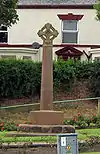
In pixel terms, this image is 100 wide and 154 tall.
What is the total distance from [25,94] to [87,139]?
13.3 m

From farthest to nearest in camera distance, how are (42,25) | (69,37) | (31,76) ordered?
1. (69,37)
2. (42,25)
3. (31,76)

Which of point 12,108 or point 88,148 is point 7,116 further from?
point 88,148

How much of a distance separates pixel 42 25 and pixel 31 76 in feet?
31.4

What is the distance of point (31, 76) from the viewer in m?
26.4

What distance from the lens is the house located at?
34812mm

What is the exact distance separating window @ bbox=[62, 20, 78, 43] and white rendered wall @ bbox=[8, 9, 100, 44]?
1.03ft

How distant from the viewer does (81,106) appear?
2509cm

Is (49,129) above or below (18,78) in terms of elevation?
below

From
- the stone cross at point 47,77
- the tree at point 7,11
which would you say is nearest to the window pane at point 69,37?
the tree at point 7,11

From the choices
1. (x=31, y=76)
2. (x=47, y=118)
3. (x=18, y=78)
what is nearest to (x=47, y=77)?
(x=47, y=118)

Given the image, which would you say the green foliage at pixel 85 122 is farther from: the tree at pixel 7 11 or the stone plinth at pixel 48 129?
the tree at pixel 7 11

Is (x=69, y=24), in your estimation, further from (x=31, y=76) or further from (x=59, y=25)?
(x=31, y=76)

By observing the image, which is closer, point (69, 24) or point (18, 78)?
point (18, 78)

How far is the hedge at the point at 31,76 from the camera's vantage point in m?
26.1
